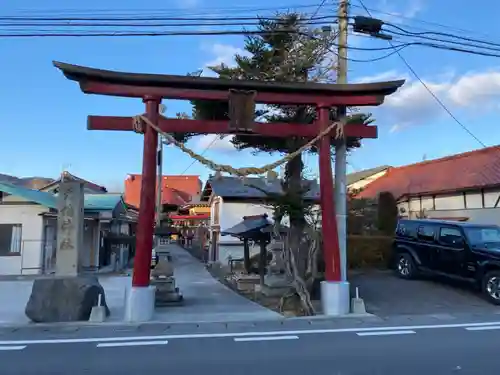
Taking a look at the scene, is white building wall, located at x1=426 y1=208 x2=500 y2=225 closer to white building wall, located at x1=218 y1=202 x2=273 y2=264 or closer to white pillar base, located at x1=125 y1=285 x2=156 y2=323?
white building wall, located at x1=218 y1=202 x2=273 y2=264

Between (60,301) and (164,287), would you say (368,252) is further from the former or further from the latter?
(60,301)

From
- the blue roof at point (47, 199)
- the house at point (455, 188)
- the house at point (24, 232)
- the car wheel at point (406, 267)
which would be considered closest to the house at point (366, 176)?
the house at point (455, 188)

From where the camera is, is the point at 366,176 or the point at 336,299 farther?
the point at 366,176

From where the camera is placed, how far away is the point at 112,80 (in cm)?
1061

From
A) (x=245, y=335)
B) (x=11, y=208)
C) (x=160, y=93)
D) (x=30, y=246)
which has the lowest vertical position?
(x=245, y=335)

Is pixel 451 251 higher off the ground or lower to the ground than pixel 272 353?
higher

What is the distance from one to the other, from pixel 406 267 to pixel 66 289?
11.3 metres

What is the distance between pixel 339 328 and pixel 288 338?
1544 mm

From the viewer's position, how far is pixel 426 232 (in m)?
15.4

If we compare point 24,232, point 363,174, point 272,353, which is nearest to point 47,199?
point 24,232

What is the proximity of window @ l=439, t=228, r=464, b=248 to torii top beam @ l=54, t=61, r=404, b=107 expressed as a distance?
535 cm

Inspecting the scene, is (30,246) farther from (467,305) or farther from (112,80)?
(467,305)

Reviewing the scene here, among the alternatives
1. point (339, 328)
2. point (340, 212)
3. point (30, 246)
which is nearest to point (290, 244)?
point (340, 212)

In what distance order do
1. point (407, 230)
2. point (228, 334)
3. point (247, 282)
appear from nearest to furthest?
point (228, 334)
point (407, 230)
point (247, 282)
